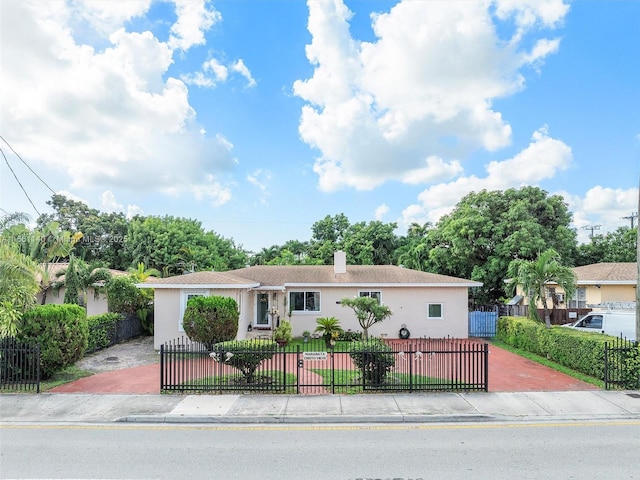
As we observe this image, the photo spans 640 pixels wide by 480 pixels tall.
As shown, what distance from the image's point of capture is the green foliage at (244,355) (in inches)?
434

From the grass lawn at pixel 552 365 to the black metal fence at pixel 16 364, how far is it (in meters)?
15.8

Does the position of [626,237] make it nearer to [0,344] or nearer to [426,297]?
[426,297]

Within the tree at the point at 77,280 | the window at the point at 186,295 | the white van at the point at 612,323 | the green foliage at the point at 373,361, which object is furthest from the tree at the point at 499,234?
the tree at the point at 77,280

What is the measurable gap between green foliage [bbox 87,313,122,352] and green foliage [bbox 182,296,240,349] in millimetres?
4092

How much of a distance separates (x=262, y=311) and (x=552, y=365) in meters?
13.7

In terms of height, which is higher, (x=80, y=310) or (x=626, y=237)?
(x=626, y=237)

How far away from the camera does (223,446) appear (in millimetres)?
7660

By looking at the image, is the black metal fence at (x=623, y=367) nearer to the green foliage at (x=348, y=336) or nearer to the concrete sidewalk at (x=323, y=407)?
the concrete sidewalk at (x=323, y=407)

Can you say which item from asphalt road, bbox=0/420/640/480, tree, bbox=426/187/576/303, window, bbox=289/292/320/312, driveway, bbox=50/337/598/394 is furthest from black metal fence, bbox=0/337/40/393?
tree, bbox=426/187/576/303

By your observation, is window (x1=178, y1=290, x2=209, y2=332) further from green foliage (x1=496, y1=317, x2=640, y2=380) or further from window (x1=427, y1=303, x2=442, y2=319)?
green foliage (x1=496, y1=317, x2=640, y2=380)

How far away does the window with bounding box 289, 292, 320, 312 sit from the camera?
72.9 ft

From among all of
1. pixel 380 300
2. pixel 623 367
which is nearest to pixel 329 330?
pixel 380 300

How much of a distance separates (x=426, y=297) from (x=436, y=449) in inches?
596

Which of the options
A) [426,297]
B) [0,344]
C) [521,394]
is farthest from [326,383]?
[426,297]
